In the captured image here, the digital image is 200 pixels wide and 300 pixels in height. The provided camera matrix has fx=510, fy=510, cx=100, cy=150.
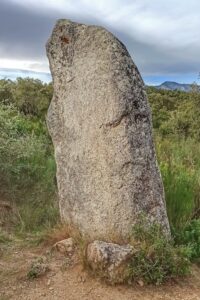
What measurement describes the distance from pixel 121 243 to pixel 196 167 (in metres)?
3.48

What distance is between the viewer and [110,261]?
4449mm

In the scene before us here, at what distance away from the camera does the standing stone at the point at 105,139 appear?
4.93 metres

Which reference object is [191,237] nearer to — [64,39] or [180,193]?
[180,193]

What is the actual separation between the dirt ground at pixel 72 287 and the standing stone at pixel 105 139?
0.55 meters

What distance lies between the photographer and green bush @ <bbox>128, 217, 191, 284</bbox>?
4496mm

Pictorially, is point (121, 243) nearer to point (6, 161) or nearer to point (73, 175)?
point (73, 175)

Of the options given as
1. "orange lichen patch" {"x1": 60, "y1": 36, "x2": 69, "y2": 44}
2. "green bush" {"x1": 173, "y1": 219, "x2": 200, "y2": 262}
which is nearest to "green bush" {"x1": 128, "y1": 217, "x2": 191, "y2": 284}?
"green bush" {"x1": 173, "y1": 219, "x2": 200, "y2": 262}

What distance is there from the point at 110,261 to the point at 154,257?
16.5 inches

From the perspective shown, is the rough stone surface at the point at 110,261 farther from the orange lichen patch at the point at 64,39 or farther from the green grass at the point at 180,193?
the orange lichen patch at the point at 64,39

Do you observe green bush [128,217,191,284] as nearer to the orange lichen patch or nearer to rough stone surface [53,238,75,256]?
rough stone surface [53,238,75,256]

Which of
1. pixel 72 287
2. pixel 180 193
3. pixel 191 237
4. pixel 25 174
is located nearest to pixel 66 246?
pixel 72 287

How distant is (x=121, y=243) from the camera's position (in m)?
4.89

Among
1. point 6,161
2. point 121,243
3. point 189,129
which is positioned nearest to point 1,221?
point 6,161

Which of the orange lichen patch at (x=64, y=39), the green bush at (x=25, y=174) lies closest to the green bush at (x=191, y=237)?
the green bush at (x=25, y=174)
